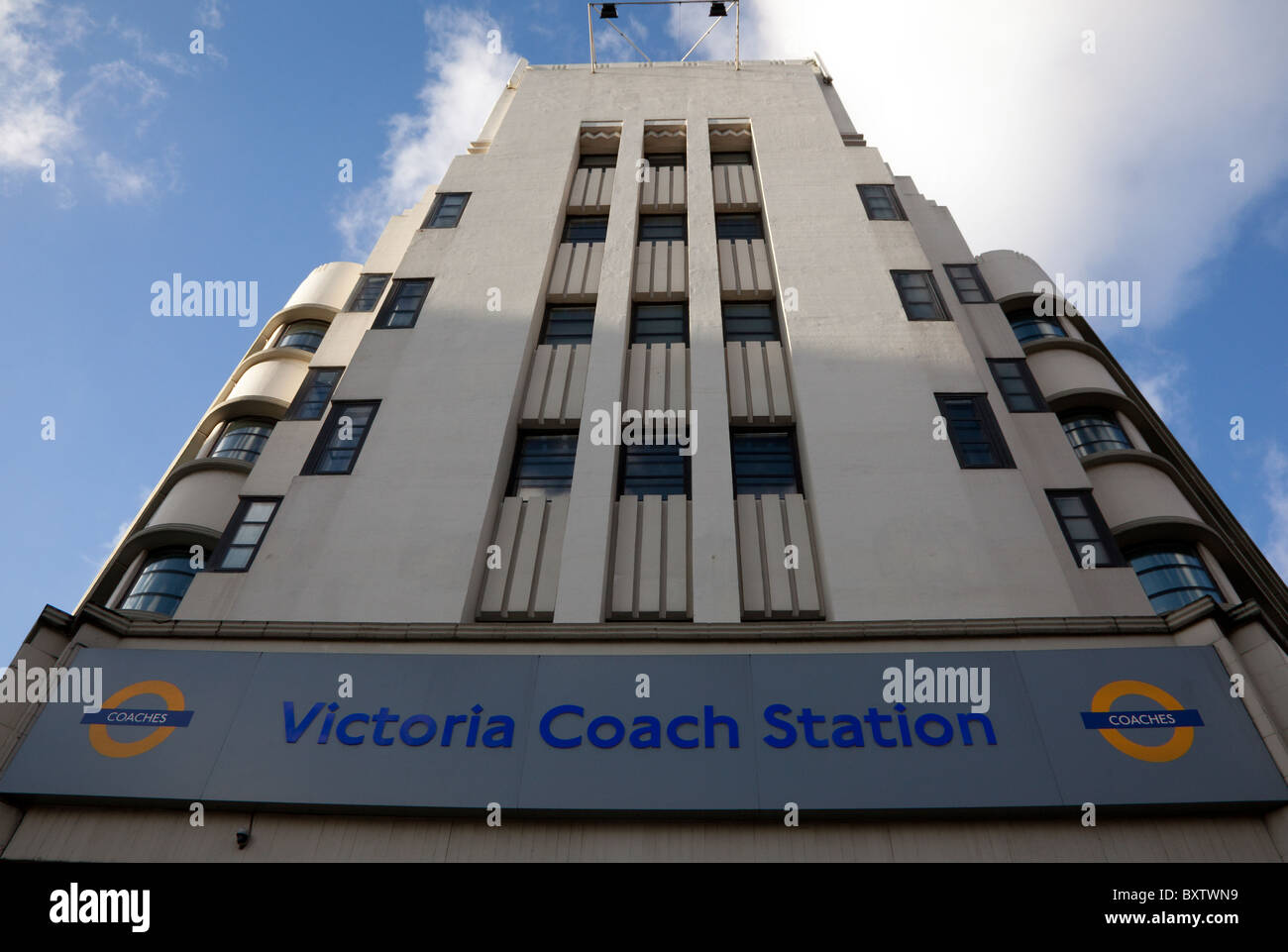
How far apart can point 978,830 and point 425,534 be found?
940cm

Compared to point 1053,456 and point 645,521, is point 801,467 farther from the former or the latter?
point 1053,456

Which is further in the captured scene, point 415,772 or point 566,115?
point 566,115

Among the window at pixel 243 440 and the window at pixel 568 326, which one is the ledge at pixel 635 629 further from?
the window at pixel 568 326

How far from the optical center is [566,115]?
2820 centimetres

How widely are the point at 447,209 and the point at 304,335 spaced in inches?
198

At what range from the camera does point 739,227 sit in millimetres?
24219

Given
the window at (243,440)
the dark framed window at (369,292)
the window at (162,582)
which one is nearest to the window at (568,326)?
the dark framed window at (369,292)

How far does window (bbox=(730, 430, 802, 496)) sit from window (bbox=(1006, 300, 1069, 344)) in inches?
312

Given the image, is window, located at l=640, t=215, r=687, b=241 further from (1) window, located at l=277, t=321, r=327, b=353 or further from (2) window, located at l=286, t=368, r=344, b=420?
(2) window, located at l=286, t=368, r=344, b=420

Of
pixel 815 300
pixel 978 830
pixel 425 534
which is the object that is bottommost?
pixel 978 830

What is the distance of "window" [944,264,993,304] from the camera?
21.3 m

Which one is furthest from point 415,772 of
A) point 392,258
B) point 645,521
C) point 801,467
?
point 392,258
